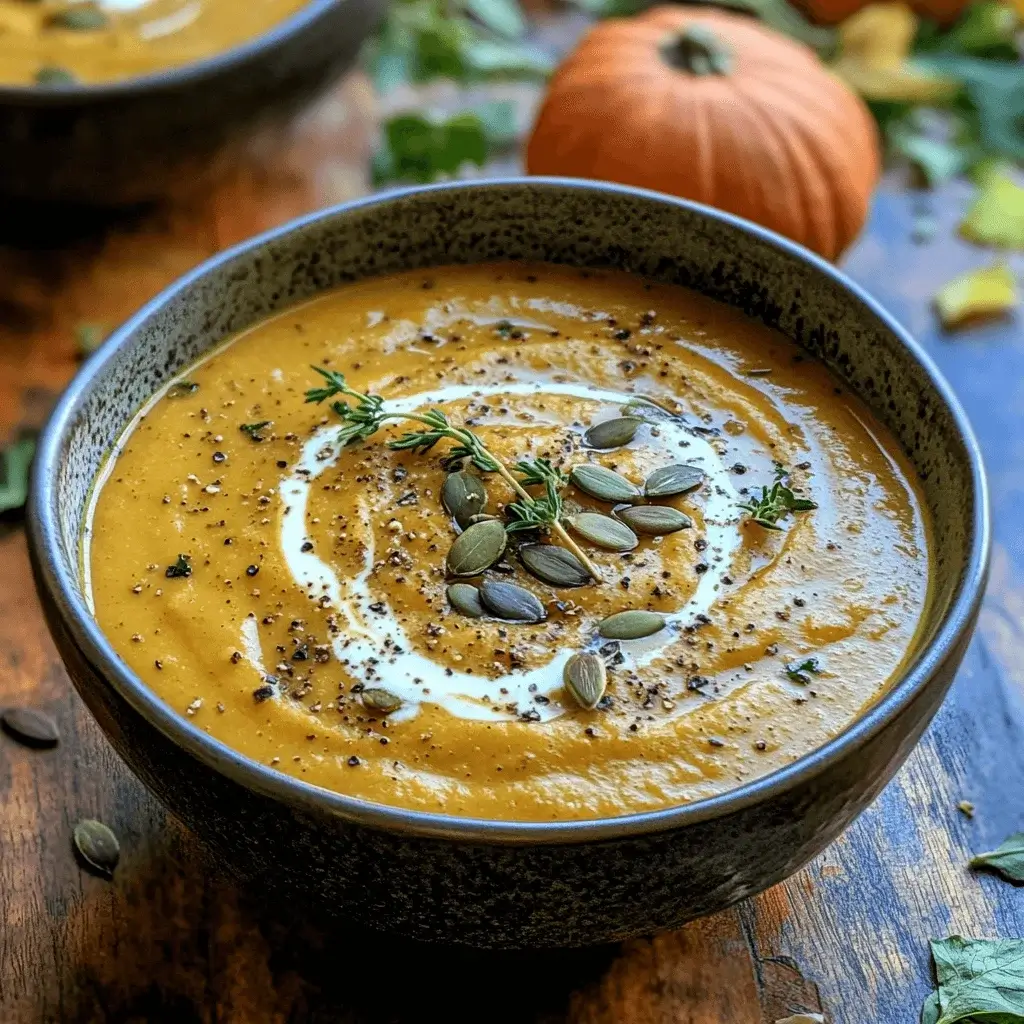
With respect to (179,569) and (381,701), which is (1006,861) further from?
(179,569)

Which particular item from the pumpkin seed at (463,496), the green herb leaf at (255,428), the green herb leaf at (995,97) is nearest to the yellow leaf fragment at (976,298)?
the green herb leaf at (995,97)

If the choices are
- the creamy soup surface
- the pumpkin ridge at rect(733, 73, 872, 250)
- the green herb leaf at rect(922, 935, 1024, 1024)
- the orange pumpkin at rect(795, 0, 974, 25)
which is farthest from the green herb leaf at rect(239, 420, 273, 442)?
the orange pumpkin at rect(795, 0, 974, 25)

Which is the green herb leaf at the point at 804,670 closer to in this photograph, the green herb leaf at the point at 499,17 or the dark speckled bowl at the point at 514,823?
the dark speckled bowl at the point at 514,823

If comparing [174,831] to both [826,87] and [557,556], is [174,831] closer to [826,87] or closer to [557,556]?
[557,556]

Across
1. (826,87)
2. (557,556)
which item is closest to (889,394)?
(557,556)

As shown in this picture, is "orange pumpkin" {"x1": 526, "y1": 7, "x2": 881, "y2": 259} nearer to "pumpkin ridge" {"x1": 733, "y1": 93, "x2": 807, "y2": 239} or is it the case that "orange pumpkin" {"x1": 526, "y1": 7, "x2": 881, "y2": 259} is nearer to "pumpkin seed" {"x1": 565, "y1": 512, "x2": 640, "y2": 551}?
"pumpkin ridge" {"x1": 733, "y1": 93, "x2": 807, "y2": 239}

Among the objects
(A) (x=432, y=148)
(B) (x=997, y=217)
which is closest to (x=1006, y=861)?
(B) (x=997, y=217)

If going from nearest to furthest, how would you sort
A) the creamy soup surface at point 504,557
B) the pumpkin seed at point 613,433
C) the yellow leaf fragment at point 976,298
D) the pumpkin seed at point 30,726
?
the creamy soup surface at point 504,557 < the pumpkin seed at point 613,433 < the pumpkin seed at point 30,726 < the yellow leaf fragment at point 976,298
